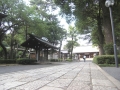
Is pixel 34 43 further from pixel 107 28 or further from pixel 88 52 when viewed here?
pixel 88 52


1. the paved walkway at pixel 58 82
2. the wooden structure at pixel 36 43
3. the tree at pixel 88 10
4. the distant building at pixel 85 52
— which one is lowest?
the paved walkway at pixel 58 82

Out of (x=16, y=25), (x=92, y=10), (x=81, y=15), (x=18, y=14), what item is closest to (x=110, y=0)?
(x=81, y=15)

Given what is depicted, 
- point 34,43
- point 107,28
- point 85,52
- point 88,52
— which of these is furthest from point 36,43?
point 85,52

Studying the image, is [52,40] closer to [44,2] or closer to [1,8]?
[44,2]

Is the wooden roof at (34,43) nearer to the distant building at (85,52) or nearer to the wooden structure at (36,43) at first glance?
the wooden structure at (36,43)

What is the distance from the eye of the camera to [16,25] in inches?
746

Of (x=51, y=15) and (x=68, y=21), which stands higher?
(x=51, y=15)

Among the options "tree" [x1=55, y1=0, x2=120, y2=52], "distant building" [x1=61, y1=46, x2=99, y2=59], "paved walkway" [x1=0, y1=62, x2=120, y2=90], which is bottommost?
"paved walkway" [x1=0, y1=62, x2=120, y2=90]

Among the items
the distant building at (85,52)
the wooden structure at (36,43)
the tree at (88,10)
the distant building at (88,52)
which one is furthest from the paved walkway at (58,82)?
the distant building at (88,52)

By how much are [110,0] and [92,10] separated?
305 inches

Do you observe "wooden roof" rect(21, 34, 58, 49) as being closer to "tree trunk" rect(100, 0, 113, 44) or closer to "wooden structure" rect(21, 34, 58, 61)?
"wooden structure" rect(21, 34, 58, 61)

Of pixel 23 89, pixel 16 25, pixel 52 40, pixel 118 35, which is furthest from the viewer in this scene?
pixel 52 40

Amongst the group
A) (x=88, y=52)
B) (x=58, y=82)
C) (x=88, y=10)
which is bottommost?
(x=58, y=82)

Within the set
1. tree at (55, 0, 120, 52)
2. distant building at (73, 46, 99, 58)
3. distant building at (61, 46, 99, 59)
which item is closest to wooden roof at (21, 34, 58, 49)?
tree at (55, 0, 120, 52)
